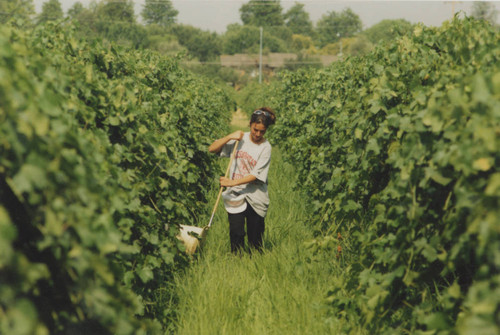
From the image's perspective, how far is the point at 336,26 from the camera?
121 m

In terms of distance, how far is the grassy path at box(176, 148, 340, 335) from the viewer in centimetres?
349

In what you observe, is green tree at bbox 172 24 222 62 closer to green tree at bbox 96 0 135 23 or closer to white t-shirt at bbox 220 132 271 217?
green tree at bbox 96 0 135 23

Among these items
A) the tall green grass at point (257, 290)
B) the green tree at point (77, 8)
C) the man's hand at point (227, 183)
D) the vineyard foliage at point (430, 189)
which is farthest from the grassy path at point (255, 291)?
the green tree at point (77, 8)

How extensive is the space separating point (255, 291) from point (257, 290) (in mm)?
20

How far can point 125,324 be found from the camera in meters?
1.73

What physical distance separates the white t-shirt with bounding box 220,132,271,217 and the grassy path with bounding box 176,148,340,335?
21.0 inches

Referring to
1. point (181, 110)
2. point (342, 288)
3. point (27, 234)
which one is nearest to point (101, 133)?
point (27, 234)

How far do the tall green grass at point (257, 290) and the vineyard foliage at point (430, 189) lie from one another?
0.35 m

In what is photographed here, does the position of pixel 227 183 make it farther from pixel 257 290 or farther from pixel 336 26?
pixel 336 26

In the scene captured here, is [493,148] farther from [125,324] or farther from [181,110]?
[181,110]

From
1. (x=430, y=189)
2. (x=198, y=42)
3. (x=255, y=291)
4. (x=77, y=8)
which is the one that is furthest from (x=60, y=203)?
(x=77, y=8)

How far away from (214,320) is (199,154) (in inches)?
140

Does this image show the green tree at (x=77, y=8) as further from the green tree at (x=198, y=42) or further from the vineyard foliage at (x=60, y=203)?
the vineyard foliage at (x=60, y=203)

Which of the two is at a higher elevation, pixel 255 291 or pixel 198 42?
pixel 198 42
